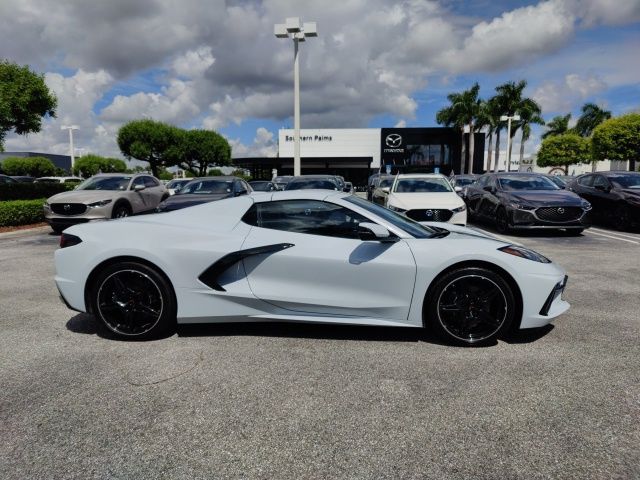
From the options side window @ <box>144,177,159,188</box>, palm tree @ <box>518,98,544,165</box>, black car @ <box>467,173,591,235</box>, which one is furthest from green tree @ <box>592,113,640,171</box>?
side window @ <box>144,177,159,188</box>

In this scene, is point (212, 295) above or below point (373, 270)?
below

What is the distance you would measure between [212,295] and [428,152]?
53.9 m

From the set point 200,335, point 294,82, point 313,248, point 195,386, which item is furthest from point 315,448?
point 294,82

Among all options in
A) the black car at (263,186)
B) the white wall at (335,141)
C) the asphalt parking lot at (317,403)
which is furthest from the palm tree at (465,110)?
the asphalt parking lot at (317,403)

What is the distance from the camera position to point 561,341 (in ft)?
12.6

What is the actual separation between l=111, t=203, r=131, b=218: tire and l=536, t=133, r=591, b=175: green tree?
57207mm

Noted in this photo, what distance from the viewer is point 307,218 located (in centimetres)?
391

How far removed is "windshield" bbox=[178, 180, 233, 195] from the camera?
11070mm

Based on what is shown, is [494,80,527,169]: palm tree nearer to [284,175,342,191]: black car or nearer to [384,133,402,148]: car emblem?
[384,133,402,148]: car emblem

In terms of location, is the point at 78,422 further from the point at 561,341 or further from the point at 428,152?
the point at 428,152

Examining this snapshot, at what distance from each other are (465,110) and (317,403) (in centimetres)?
5151

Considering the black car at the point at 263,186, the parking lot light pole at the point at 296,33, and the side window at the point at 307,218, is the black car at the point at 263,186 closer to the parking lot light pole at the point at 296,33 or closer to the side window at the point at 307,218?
the parking lot light pole at the point at 296,33

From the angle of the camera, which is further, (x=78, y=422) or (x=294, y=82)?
(x=294, y=82)

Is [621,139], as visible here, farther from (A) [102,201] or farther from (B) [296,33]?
(A) [102,201]
